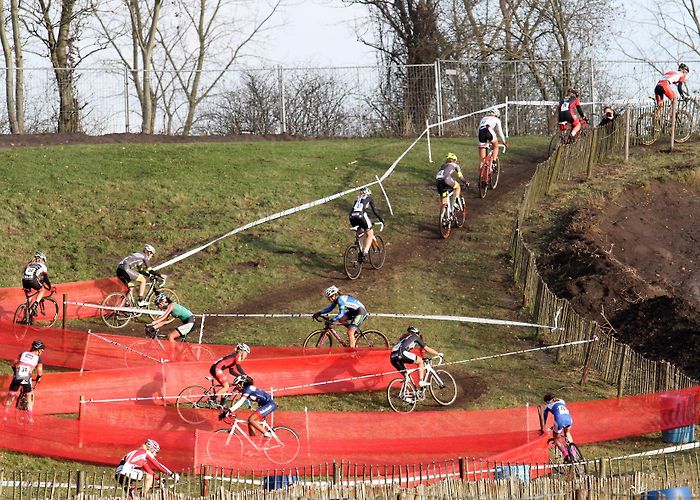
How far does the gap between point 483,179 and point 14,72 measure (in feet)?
68.4

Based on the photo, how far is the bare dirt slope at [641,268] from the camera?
898 inches

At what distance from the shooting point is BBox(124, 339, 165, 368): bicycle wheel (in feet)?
68.9

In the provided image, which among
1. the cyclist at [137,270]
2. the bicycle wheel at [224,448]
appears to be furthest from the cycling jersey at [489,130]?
the bicycle wheel at [224,448]

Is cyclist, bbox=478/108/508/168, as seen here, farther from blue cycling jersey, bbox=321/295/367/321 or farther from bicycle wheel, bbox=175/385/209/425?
bicycle wheel, bbox=175/385/209/425

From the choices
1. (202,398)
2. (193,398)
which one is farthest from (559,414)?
(193,398)

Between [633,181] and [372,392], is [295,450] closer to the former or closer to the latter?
[372,392]

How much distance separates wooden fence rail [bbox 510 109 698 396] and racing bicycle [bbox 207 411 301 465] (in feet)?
21.9

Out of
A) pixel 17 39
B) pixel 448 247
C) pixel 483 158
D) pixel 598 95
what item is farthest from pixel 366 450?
pixel 17 39

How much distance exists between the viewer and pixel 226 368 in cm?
1894

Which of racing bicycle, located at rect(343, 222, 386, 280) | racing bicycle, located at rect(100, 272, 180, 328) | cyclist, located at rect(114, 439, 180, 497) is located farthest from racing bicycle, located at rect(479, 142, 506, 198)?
cyclist, located at rect(114, 439, 180, 497)

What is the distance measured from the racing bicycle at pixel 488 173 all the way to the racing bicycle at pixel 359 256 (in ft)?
16.1

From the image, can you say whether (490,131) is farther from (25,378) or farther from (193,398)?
(25,378)

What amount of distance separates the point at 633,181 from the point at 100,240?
15.7 metres

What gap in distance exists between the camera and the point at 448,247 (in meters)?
29.5
